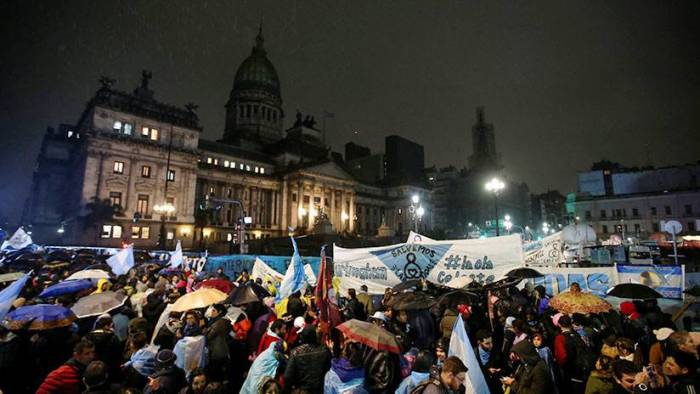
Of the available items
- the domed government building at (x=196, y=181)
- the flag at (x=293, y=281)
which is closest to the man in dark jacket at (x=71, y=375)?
the flag at (x=293, y=281)

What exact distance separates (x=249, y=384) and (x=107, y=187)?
47.0m

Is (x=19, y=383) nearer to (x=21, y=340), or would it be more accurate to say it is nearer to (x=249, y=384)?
(x=21, y=340)

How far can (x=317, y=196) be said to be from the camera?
64.8 m

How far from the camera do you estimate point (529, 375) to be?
4.63 m

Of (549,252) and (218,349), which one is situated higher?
(549,252)

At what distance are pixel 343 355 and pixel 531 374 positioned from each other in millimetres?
2557

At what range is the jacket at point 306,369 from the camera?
16.0 feet

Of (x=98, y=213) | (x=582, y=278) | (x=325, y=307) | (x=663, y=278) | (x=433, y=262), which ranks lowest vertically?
(x=325, y=307)

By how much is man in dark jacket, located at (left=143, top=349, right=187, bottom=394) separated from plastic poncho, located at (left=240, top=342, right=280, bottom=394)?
86 cm

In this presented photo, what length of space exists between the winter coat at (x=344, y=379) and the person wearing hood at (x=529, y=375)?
213 centimetres

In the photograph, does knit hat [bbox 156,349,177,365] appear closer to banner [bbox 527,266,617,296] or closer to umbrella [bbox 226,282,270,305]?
umbrella [bbox 226,282,270,305]

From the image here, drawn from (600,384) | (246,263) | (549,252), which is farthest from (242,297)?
(246,263)

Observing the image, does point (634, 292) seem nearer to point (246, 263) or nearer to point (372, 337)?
point (372, 337)

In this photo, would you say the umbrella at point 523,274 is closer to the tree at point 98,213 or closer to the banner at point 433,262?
the banner at point 433,262
